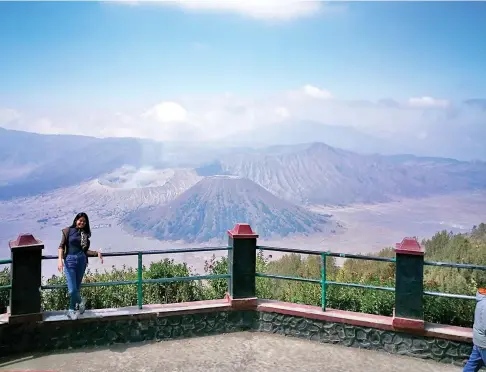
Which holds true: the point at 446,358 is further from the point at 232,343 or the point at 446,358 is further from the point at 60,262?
the point at 60,262

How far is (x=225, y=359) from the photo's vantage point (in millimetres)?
7043

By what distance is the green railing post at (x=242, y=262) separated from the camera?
802 cm

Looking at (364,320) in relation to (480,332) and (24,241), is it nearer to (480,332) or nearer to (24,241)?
(480,332)

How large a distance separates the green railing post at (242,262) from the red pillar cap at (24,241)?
2.71m

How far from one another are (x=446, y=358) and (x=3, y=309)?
7728mm

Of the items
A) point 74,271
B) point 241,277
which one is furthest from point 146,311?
point 241,277

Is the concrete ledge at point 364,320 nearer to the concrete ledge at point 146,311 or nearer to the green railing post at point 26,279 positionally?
the concrete ledge at point 146,311

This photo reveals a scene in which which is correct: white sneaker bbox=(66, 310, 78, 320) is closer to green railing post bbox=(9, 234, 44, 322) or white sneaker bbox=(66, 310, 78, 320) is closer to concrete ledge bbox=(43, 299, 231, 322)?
concrete ledge bbox=(43, 299, 231, 322)

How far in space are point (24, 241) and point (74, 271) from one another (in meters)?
0.73

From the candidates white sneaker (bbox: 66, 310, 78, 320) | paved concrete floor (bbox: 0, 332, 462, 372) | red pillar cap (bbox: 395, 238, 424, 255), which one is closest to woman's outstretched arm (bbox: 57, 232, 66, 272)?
white sneaker (bbox: 66, 310, 78, 320)

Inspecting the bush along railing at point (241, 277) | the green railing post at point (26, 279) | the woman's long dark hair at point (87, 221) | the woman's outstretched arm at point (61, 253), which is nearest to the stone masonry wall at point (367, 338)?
the bush along railing at point (241, 277)

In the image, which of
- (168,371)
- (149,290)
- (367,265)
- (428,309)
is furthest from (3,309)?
(367,265)

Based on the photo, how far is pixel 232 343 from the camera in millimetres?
7594

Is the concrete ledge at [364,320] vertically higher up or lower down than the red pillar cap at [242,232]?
lower down
